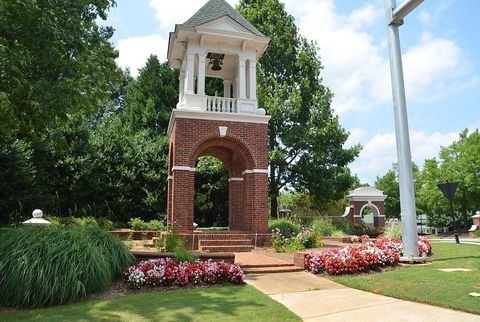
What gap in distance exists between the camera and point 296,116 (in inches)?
938

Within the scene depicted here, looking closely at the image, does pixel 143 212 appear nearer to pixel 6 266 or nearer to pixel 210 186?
pixel 210 186

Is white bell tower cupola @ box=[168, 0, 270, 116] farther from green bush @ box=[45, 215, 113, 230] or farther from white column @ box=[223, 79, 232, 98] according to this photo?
green bush @ box=[45, 215, 113, 230]

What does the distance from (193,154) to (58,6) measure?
691 cm

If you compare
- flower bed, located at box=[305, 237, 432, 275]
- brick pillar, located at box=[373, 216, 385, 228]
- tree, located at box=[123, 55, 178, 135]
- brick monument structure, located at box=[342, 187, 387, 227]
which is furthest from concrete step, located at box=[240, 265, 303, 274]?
brick pillar, located at box=[373, 216, 385, 228]

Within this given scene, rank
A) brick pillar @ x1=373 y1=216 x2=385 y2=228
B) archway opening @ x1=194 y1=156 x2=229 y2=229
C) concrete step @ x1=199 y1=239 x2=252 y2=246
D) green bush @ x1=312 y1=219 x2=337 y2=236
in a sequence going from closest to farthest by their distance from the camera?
1. concrete step @ x1=199 y1=239 x2=252 y2=246
2. green bush @ x1=312 y1=219 x2=337 y2=236
3. archway opening @ x1=194 y1=156 x2=229 y2=229
4. brick pillar @ x1=373 y1=216 x2=385 y2=228

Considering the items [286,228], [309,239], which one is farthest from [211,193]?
[309,239]

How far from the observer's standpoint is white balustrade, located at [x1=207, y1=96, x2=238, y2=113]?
49.8 ft

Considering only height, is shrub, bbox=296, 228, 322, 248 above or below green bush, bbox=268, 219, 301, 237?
below

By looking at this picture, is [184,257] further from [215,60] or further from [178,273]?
[215,60]

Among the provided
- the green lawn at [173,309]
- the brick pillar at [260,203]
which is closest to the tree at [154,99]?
the brick pillar at [260,203]

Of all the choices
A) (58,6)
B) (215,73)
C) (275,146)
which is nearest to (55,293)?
(58,6)

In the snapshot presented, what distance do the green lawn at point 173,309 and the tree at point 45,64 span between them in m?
3.72

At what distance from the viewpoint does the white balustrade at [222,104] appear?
15172 millimetres

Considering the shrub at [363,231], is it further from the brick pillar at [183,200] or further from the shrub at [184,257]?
the shrub at [184,257]
